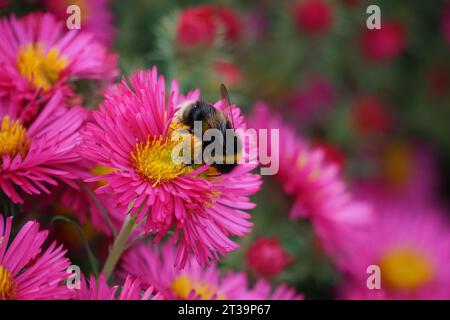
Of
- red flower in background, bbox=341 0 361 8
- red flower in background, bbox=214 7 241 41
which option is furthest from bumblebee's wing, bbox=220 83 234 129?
red flower in background, bbox=341 0 361 8

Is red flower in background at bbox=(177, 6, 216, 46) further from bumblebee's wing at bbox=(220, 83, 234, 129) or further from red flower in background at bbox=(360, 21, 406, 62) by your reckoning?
red flower in background at bbox=(360, 21, 406, 62)

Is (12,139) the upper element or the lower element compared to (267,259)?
upper

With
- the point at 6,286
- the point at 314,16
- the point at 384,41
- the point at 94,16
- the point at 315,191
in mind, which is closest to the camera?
the point at 6,286

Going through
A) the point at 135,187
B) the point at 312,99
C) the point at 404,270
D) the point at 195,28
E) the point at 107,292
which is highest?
the point at 195,28

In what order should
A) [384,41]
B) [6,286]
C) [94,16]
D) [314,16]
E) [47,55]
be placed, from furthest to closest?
[384,41]
[314,16]
[94,16]
[47,55]
[6,286]

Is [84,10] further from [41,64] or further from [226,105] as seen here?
[226,105]

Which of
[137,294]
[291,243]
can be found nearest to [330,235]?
[291,243]

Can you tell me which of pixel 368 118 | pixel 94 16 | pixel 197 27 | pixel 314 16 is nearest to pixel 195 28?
pixel 197 27
